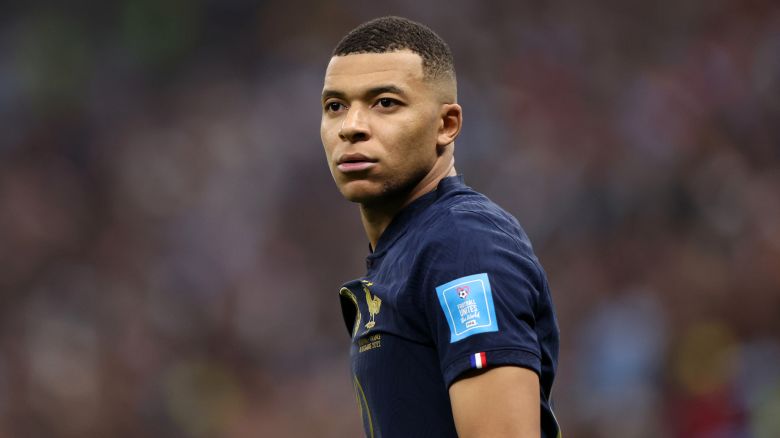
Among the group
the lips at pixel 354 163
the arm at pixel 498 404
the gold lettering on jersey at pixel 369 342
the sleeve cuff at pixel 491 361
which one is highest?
the lips at pixel 354 163

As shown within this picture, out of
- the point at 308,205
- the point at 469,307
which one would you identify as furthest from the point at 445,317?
the point at 308,205

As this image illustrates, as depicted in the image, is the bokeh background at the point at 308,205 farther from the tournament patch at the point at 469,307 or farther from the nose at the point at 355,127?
the tournament patch at the point at 469,307

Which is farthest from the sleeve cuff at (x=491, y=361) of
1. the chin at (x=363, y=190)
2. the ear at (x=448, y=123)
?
the ear at (x=448, y=123)

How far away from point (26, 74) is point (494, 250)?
764 centimetres

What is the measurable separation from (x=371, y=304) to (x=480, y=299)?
382 millimetres

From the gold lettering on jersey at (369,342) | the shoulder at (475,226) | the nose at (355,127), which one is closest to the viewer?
the shoulder at (475,226)

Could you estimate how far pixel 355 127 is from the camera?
2.54 m

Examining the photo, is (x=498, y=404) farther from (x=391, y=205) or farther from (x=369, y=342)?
(x=391, y=205)

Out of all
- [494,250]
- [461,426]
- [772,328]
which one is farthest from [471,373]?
[772,328]

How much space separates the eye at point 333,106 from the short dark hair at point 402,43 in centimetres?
12

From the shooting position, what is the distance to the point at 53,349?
8.12 metres

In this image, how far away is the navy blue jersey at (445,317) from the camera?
2164 mm

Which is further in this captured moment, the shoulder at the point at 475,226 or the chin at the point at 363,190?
the chin at the point at 363,190

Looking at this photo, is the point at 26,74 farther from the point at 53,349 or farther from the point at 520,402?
the point at 520,402
